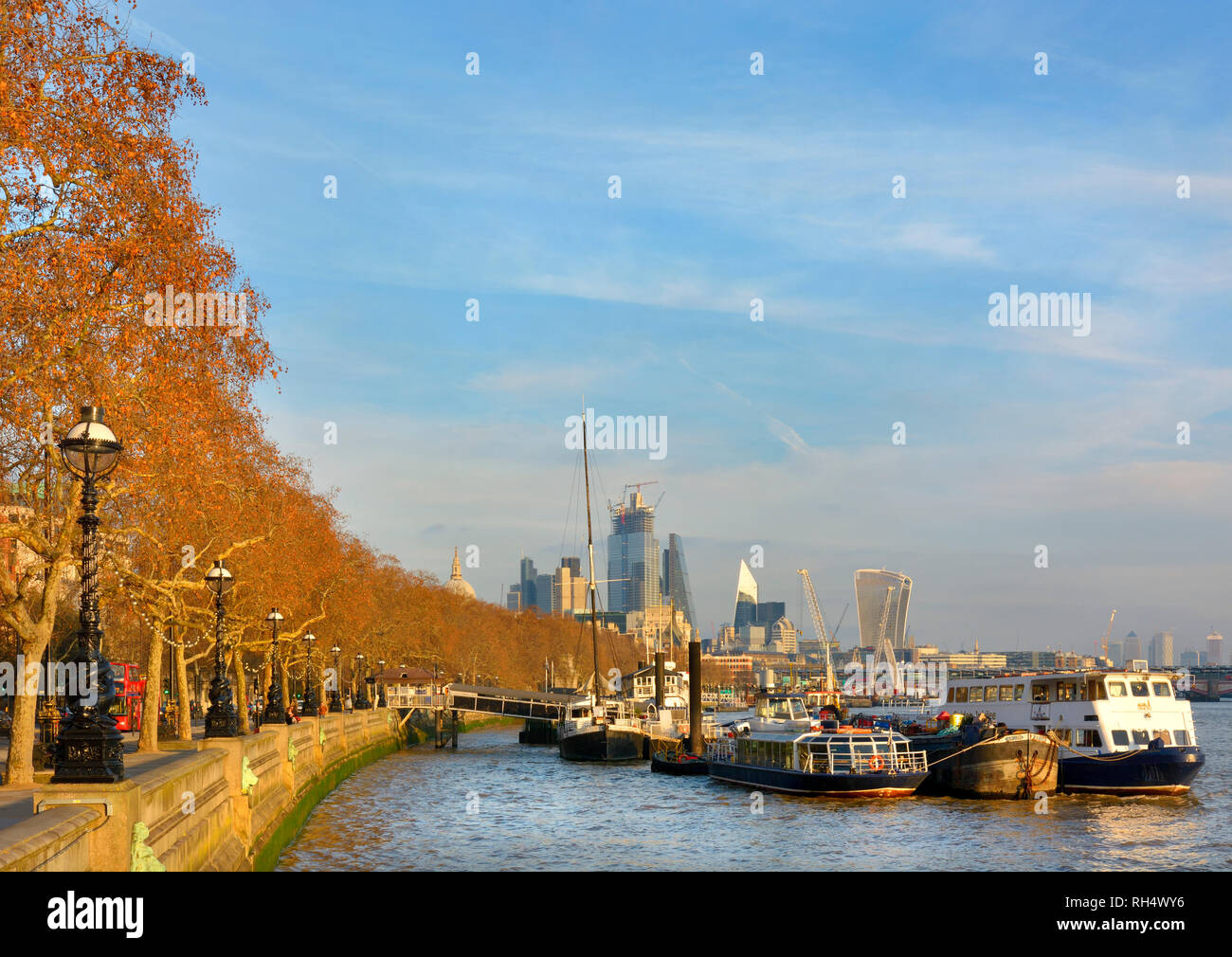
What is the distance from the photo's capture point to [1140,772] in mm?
53719

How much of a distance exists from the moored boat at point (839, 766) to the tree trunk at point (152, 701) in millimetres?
28065

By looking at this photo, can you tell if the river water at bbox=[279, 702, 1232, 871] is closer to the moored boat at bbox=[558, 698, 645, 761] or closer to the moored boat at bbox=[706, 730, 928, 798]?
the moored boat at bbox=[706, 730, 928, 798]

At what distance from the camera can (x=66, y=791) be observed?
50.9ft

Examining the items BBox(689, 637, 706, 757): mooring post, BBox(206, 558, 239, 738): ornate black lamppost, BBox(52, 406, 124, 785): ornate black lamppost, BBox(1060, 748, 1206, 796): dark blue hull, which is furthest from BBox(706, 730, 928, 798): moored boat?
BBox(52, 406, 124, 785): ornate black lamppost

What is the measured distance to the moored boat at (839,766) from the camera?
175ft

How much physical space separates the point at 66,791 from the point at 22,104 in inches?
534

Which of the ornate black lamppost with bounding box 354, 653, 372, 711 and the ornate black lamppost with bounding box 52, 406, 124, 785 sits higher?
the ornate black lamppost with bounding box 52, 406, 124, 785

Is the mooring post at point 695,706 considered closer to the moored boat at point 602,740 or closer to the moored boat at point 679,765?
the moored boat at point 679,765

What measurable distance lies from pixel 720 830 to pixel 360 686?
66.9 m

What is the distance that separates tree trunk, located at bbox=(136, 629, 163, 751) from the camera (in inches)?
1467

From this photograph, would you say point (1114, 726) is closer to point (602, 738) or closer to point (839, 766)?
point (839, 766)

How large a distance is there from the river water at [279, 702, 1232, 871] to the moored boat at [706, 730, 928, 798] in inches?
27.1

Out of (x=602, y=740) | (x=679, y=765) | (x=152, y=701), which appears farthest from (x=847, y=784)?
(x=602, y=740)
